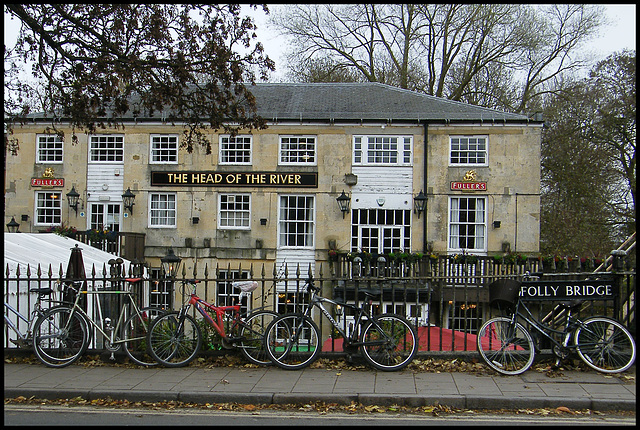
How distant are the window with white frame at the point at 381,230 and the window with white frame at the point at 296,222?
186cm

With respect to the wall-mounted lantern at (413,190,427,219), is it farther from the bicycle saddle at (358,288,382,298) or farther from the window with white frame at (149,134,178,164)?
the bicycle saddle at (358,288,382,298)

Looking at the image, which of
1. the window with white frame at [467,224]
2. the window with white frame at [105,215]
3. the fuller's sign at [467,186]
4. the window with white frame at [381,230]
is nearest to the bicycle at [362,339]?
the window with white frame at [381,230]

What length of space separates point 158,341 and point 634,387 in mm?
6391

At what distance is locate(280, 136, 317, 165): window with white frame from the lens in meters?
25.4

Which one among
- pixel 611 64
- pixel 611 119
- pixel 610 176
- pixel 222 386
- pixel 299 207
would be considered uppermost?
pixel 611 64

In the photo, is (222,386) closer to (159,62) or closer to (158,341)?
(158,341)

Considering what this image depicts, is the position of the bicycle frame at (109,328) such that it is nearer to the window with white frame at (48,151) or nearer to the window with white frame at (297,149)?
the window with white frame at (297,149)

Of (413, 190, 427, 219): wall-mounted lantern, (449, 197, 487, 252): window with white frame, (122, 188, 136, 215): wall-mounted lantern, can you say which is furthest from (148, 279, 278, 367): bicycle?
(122, 188, 136, 215): wall-mounted lantern

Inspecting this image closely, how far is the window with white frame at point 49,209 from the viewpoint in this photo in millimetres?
25797

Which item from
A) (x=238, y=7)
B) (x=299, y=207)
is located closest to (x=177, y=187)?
(x=299, y=207)

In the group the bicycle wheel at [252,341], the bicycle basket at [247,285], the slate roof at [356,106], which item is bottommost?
the bicycle wheel at [252,341]

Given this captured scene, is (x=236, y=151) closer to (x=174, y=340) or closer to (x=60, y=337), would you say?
(x=60, y=337)

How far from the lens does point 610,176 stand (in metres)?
31.2

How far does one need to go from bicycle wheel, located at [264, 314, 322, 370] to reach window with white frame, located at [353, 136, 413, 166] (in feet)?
55.7
